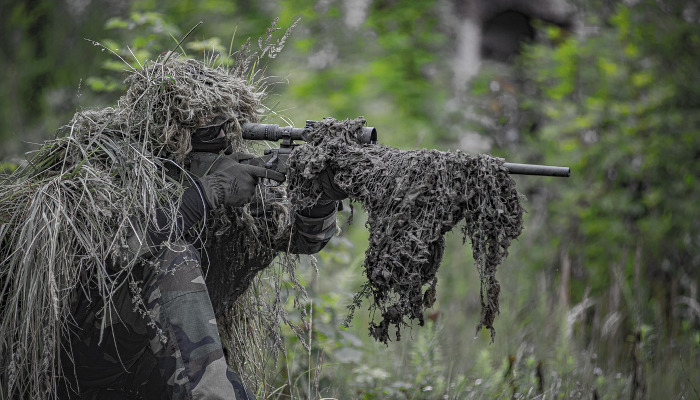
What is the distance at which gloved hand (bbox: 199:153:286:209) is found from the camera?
8.63 ft

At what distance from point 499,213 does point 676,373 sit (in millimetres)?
2095

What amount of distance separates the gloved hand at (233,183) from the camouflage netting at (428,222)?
0.46 meters

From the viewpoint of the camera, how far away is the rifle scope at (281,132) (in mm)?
2574

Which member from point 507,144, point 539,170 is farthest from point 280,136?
point 507,144

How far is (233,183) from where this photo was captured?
2635 mm

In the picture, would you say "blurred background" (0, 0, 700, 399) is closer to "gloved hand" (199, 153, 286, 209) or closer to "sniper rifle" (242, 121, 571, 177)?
"sniper rifle" (242, 121, 571, 177)

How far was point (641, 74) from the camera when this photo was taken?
20.0 ft

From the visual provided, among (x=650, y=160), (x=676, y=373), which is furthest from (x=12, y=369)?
(x=650, y=160)

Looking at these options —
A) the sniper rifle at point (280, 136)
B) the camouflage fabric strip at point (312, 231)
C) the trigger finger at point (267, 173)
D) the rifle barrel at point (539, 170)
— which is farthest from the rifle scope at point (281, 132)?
the rifle barrel at point (539, 170)

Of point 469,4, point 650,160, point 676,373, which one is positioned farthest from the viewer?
point 469,4

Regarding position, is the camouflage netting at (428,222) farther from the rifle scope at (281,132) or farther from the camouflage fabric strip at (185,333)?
the camouflage fabric strip at (185,333)

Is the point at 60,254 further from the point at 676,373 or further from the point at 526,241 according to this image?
the point at 526,241

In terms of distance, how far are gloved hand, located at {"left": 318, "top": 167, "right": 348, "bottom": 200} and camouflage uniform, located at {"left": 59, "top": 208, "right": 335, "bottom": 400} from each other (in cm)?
20

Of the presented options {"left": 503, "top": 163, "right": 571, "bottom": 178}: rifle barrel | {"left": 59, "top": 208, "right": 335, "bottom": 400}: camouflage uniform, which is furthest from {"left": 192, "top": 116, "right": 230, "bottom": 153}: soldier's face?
{"left": 503, "top": 163, "right": 571, "bottom": 178}: rifle barrel
